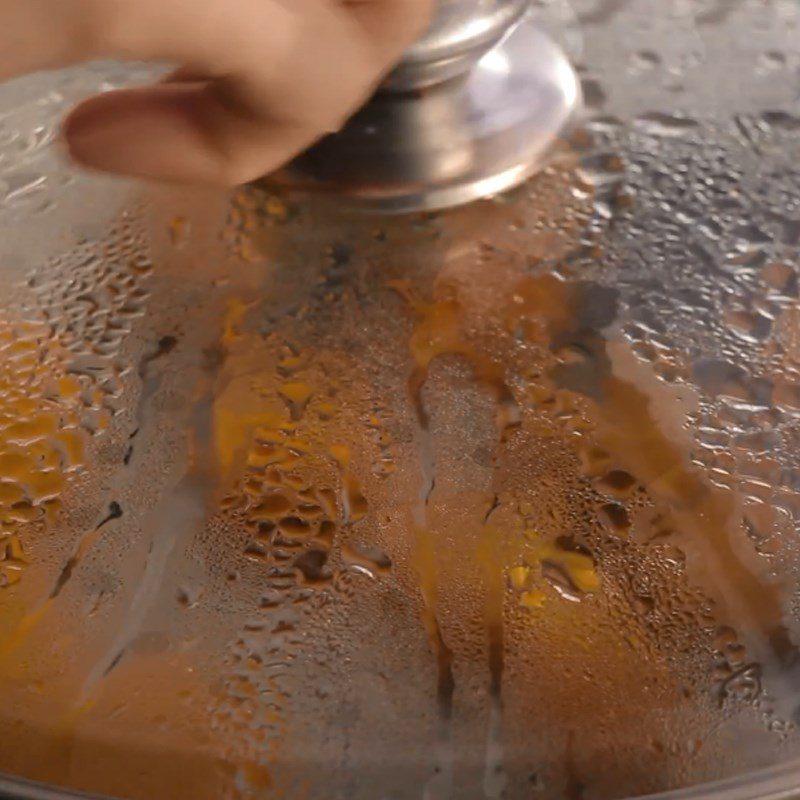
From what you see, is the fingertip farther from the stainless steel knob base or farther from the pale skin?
the stainless steel knob base

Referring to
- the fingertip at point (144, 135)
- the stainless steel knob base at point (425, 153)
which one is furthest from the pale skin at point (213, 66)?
the stainless steel knob base at point (425, 153)

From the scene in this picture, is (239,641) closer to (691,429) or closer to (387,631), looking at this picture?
(387,631)

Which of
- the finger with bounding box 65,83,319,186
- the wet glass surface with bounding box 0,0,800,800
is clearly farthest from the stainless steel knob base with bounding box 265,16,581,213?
the finger with bounding box 65,83,319,186

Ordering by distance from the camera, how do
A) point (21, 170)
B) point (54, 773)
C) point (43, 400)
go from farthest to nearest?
point (21, 170)
point (43, 400)
point (54, 773)

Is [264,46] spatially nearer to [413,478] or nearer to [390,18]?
[390,18]

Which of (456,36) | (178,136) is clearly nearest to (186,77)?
(178,136)

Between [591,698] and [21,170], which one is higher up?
[21,170]

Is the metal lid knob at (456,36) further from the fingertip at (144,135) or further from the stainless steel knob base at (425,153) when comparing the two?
the fingertip at (144,135)

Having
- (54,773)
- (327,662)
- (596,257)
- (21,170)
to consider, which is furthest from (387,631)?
(21,170)
